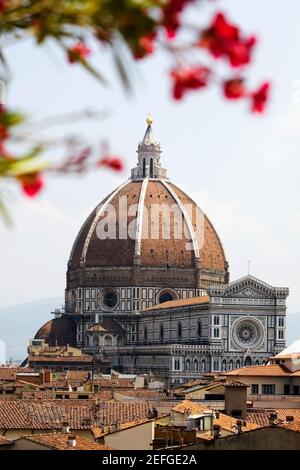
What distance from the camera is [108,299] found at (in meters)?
121

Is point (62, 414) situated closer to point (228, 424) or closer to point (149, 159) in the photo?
point (228, 424)

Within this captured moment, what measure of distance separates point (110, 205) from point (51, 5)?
12153 centimetres

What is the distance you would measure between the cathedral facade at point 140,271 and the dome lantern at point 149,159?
0.09 m

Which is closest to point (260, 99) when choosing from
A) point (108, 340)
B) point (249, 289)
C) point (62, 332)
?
point (249, 289)

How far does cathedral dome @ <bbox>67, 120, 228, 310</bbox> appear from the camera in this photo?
12100 cm

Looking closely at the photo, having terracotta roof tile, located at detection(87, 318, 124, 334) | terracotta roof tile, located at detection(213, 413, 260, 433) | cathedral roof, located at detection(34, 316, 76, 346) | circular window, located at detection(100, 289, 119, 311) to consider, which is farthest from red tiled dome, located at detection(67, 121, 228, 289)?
terracotta roof tile, located at detection(213, 413, 260, 433)

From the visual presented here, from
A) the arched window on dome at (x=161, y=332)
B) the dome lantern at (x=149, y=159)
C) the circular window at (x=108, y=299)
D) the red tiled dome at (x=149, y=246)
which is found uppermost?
the dome lantern at (x=149, y=159)

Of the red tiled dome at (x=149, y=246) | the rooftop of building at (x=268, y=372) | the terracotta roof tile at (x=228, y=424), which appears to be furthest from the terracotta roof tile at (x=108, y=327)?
the terracotta roof tile at (x=228, y=424)

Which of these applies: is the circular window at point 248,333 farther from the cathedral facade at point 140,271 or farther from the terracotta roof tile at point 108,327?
the terracotta roof tile at point 108,327

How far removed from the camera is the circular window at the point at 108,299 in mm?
120812

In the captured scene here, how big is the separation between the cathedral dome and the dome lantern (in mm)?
2174

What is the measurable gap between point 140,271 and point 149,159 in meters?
13.5
